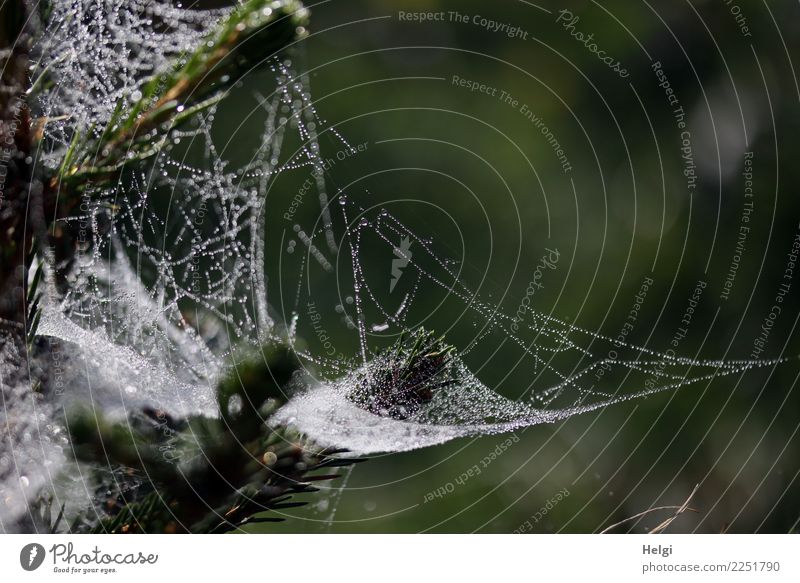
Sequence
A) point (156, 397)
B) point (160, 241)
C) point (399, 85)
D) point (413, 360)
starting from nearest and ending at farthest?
1. point (413, 360)
2. point (156, 397)
3. point (160, 241)
4. point (399, 85)

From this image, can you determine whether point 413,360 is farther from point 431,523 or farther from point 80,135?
point 431,523

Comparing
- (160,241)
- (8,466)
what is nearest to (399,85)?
(160,241)
